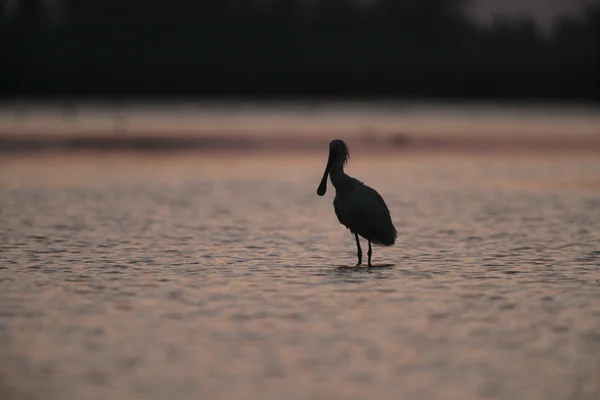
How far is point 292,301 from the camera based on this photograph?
13008 millimetres

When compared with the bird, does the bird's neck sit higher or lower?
higher

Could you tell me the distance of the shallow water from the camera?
384 inches

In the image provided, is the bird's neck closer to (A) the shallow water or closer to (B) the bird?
(B) the bird

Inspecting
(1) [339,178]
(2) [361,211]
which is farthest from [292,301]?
(1) [339,178]

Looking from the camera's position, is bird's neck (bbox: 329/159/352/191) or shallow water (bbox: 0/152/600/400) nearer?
shallow water (bbox: 0/152/600/400)

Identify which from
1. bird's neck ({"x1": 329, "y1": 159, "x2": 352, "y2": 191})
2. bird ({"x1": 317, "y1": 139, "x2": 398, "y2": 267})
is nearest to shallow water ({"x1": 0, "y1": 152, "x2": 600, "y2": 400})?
bird ({"x1": 317, "y1": 139, "x2": 398, "y2": 267})

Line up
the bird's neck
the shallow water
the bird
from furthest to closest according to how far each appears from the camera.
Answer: the bird's neck, the bird, the shallow water

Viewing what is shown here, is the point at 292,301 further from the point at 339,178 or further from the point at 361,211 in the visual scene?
the point at 339,178

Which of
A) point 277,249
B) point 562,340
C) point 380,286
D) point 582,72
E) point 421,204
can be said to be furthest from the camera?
point 582,72

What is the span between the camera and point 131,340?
1116cm

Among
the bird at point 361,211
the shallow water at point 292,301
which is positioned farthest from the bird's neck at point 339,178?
the shallow water at point 292,301

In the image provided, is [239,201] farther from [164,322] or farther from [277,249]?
[164,322]

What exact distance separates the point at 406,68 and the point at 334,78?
8.85 metres

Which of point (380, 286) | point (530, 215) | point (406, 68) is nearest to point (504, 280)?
point (380, 286)
